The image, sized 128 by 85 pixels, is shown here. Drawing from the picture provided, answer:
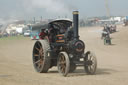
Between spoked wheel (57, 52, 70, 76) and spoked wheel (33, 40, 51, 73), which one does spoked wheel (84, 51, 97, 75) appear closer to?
spoked wheel (57, 52, 70, 76)

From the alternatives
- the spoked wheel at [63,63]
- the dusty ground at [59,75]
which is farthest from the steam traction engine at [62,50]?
the dusty ground at [59,75]

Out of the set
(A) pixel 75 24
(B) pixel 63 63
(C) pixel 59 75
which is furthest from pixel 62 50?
(A) pixel 75 24

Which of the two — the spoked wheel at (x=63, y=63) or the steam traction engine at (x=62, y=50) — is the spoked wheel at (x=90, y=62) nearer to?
the steam traction engine at (x=62, y=50)

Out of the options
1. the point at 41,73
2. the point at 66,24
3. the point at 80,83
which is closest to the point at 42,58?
the point at 41,73

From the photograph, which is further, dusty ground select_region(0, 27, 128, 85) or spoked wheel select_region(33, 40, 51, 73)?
spoked wheel select_region(33, 40, 51, 73)

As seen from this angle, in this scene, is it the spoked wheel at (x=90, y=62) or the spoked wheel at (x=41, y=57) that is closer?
the spoked wheel at (x=90, y=62)

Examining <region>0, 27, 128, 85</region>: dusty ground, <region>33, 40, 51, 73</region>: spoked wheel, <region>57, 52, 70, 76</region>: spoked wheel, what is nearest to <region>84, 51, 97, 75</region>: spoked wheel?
<region>0, 27, 128, 85</region>: dusty ground

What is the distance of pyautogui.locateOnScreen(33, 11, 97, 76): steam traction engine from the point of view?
10144 mm

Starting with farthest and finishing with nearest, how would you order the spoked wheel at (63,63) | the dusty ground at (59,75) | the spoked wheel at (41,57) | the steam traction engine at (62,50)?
1. the spoked wheel at (41,57)
2. the steam traction engine at (62,50)
3. the spoked wheel at (63,63)
4. the dusty ground at (59,75)

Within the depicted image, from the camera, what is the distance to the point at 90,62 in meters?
10.3

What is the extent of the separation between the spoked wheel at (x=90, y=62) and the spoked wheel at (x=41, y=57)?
1.40 m

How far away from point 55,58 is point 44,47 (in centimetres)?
57

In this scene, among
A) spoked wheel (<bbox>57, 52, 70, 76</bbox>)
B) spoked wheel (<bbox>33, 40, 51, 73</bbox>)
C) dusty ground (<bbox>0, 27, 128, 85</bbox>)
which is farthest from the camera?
spoked wheel (<bbox>33, 40, 51, 73</bbox>)

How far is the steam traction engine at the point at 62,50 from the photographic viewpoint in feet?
33.3
